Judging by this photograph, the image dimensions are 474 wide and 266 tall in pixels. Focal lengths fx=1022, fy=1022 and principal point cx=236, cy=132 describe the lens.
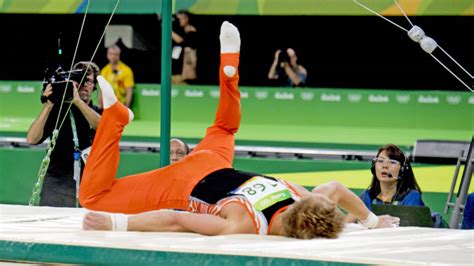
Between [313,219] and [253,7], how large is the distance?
4459mm

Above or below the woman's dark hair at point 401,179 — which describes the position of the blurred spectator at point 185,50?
above

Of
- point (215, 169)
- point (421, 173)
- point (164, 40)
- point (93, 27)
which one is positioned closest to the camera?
point (215, 169)

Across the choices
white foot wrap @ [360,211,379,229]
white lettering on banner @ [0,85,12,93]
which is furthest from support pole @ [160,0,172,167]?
white lettering on banner @ [0,85,12,93]

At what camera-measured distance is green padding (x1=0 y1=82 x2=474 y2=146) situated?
791cm

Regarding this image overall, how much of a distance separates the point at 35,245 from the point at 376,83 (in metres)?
4.82

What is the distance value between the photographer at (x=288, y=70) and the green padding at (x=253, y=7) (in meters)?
0.41

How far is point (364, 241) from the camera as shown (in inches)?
158

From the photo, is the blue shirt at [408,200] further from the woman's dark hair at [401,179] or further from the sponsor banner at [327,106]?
the sponsor banner at [327,106]

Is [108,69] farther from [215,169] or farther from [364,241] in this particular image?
[364,241]

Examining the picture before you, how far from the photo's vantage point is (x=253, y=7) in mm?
8242

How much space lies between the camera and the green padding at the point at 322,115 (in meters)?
7.91

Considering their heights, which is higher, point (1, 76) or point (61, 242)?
point (1, 76)

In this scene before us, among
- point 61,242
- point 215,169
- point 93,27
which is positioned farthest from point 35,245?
point 93,27

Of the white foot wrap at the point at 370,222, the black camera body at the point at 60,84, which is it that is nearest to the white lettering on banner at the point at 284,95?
the black camera body at the point at 60,84
